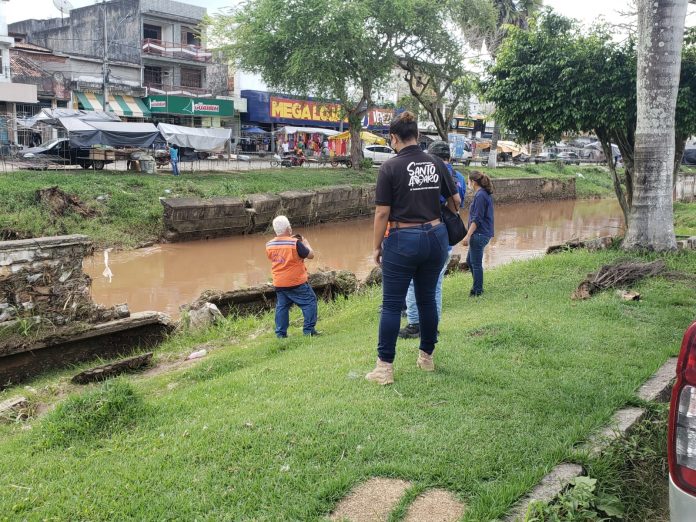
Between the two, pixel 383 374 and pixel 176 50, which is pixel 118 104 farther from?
pixel 383 374

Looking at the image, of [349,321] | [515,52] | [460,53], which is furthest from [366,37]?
[349,321]

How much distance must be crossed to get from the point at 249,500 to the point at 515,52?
10.6 metres

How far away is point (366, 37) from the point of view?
2459 cm

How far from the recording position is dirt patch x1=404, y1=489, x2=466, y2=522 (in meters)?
2.91

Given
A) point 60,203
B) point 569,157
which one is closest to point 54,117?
point 60,203

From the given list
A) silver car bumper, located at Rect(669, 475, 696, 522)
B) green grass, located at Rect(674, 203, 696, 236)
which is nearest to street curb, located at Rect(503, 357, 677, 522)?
silver car bumper, located at Rect(669, 475, 696, 522)

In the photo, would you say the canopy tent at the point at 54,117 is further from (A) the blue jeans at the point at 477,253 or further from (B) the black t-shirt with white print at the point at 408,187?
(B) the black t-shirt with white print at the point at 408,187

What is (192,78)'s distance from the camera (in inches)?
1563

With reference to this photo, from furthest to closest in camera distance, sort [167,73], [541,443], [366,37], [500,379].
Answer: [167,73] → [366,37] → [500,379] → [541,443]

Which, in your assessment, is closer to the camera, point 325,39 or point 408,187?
point 408,187

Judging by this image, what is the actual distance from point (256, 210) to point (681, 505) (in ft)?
59.5

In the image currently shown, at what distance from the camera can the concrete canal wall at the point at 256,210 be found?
18109 mm

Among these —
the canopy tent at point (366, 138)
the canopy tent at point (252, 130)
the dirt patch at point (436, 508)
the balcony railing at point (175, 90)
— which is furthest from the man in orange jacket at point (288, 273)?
the canopy tent at point (252, 130)

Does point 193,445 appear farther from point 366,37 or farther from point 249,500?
point 366,37
